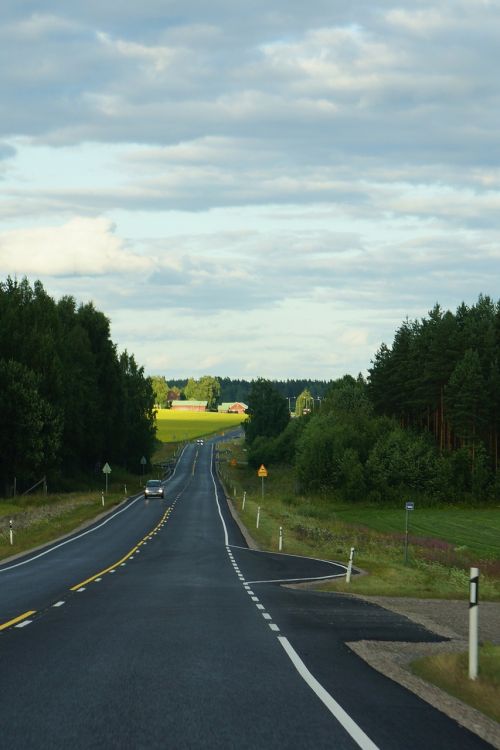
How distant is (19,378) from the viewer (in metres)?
74.6

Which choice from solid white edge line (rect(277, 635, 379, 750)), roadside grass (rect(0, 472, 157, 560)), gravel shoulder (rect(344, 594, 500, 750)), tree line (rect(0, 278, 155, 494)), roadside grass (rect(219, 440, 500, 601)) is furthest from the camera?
tree line (rect(0, 278, 155, 494))

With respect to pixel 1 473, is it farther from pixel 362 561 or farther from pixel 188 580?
pixel 188 580

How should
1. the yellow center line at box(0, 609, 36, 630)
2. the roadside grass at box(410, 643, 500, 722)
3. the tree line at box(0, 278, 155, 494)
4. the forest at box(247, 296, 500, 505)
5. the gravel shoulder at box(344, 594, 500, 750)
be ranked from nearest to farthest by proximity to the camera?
the gravel shoulder at box(344, 594, 500, 750) → the roadside grass at box(410, 643, 500, 722) → the yellow center line at box(0, 609, 36, 630) → the tree line at box(0, 278, 155, 494) → the forest at box(247, 296, 500, 505)

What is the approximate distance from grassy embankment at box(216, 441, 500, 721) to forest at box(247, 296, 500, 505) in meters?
3.88

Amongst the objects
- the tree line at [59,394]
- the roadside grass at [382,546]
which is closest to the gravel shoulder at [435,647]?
the roadside grass at [382,546]

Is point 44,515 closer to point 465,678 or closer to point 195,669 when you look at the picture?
point 195,669

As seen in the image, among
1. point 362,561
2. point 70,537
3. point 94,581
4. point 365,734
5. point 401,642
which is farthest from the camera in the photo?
point 70,537

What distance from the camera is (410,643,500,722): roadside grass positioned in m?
10.1

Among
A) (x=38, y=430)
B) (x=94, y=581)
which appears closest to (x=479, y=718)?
(x=94, y=581)

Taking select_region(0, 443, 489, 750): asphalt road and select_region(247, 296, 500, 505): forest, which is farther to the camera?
select_region(247, 296, 500, 505): forest

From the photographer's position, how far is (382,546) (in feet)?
162

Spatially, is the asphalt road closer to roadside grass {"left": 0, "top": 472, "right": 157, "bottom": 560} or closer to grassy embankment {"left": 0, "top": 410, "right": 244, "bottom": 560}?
roadside grass {"left": 0, "top": 472, "right": 157, "bottom": 560}

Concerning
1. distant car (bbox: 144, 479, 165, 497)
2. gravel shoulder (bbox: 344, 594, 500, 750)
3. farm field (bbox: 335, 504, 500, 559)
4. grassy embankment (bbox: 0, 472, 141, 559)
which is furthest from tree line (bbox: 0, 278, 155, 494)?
gravel shoulder (bbox: 344, 594, 500, 750)

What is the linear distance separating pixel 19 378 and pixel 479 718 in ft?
223
